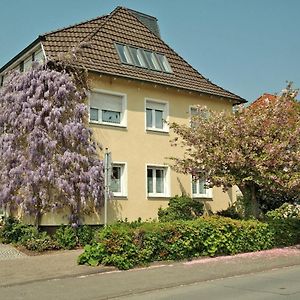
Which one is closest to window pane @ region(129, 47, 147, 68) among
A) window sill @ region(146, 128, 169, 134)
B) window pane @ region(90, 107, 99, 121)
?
window sill @ region(146, 128, 169, 134)

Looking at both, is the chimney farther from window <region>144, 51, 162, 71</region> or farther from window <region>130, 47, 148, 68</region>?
window <region>130, 47, 148, 68</region>

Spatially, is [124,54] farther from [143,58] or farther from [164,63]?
[164,63]

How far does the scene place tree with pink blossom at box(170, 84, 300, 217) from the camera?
15.4m

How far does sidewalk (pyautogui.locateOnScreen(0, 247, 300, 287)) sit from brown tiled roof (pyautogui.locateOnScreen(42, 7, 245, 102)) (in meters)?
8.22

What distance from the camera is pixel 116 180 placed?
19.8 metres

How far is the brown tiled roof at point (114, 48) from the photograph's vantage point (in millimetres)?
19703

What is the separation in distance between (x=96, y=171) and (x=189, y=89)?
678 centimetres

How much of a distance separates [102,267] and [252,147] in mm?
6481

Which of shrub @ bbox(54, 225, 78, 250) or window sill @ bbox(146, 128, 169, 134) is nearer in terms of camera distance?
shrub @ bbox(54, 225, 78, 250)

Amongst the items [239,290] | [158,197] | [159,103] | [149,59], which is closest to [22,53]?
[149,59]

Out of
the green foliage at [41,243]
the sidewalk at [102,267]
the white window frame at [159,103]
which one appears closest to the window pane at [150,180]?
the white window frame at [159,103]

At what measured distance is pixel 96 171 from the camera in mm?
17609

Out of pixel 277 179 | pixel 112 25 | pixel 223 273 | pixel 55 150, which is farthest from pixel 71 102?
pixel 223 273

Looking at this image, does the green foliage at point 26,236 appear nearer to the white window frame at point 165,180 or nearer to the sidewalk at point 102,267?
the sidewalk at point 102,267
